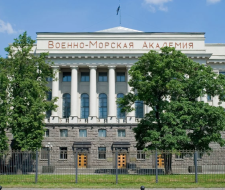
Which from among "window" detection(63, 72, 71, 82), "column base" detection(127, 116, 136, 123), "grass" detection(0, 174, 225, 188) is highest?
"window" detection(63, 72, 71, 82)

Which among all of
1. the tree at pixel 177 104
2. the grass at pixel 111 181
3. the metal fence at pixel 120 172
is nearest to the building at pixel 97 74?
the tree at pixel 177 104

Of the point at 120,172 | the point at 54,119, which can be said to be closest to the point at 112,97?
the point at 54,119

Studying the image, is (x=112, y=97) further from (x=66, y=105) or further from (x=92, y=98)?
(x=66, y=105)

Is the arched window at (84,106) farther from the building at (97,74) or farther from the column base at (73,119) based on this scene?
the column base at (73,119)

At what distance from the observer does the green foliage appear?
3609 cm

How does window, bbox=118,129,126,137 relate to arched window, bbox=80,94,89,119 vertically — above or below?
below

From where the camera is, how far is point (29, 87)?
1633 inches

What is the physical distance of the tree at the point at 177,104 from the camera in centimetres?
3609

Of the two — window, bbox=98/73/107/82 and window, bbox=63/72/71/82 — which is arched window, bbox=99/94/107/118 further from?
window, bbox=63/72/71/82

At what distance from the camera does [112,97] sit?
5597 cm

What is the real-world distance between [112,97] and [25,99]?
17370 mm

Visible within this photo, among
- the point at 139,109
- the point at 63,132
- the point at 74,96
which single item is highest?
the point at 74,96

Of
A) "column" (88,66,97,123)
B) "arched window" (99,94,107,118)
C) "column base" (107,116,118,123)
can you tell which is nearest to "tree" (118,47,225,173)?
"column base" (107,116,118,123)

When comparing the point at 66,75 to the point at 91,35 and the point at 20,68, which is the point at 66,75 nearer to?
the point at 91,35
